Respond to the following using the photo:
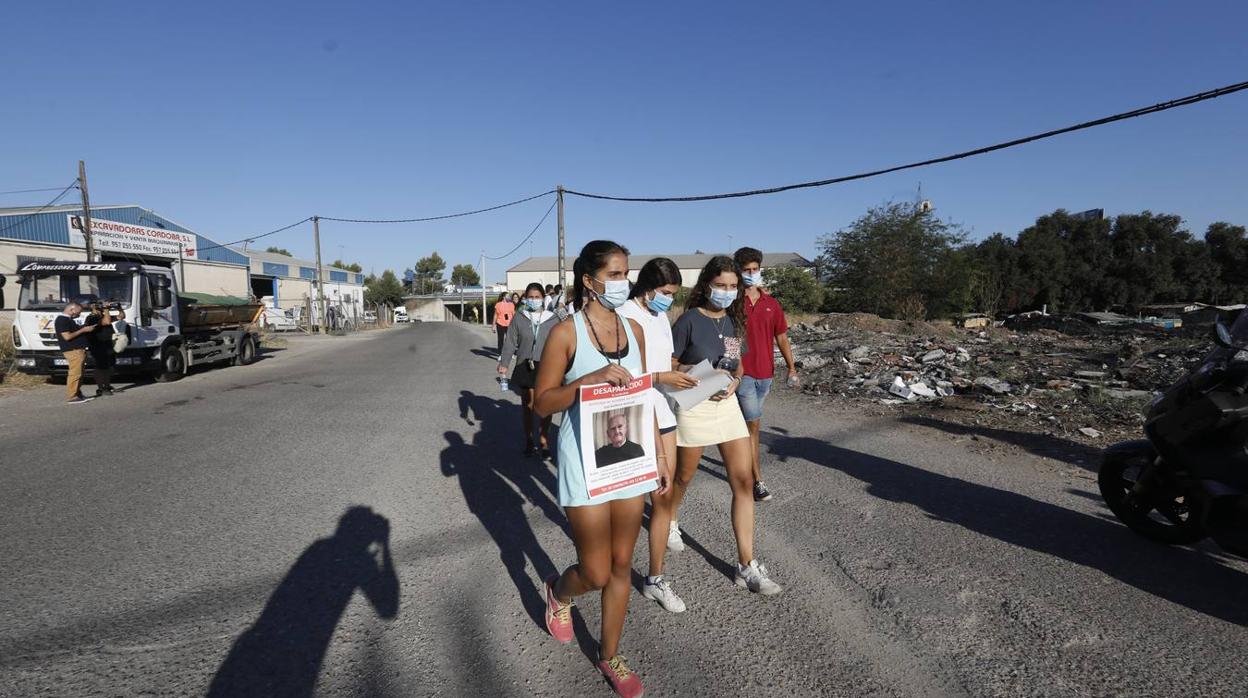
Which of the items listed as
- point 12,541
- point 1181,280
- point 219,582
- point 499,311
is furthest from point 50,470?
point 1181,280

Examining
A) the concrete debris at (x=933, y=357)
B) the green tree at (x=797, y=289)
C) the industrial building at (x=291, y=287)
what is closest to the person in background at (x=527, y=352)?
the concrete debris at (x=933, y=357)

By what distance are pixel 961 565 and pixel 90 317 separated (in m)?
12.5

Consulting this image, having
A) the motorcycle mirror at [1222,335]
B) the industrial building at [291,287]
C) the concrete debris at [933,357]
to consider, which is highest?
the industrial building at [291,287]

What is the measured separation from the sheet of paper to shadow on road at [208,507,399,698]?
185 cm

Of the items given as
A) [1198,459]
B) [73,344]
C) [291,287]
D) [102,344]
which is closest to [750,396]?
[1198,459]

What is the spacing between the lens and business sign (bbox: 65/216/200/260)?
87.1 feet

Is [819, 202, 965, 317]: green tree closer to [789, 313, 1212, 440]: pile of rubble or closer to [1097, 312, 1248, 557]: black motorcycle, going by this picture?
[789, 313, 1212, 440]: pile of rubble

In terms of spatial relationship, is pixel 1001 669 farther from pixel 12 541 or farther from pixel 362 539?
pixel 12 541

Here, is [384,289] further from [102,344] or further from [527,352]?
[527,352]

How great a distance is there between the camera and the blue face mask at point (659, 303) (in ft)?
10.4

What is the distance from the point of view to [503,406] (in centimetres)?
943

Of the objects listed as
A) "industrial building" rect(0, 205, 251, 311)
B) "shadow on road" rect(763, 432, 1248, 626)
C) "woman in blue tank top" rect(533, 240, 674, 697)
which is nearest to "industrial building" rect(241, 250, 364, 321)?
"industrial building" rect(0, 205, 251, 311)

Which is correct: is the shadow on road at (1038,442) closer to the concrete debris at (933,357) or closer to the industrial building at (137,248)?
the concrete debris at (933,357)

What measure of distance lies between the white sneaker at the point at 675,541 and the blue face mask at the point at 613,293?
1880 mm
